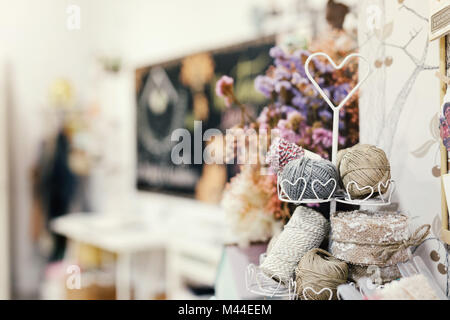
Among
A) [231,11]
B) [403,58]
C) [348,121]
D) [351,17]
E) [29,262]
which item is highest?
[231,11]

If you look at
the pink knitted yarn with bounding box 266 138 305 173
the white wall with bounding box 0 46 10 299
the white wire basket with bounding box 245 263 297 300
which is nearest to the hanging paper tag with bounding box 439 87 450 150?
the pink knitted yarn with bounding box 266 138 305 173

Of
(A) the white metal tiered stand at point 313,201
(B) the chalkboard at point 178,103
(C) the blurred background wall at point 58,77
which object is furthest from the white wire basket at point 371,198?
(C) the blurred background wall at point 58,77

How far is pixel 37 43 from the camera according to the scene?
10.3ft

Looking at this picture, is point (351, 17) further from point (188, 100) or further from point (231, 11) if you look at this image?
point (188, 100)

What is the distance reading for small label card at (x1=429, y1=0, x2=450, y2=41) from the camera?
768mm

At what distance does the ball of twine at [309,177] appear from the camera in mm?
797

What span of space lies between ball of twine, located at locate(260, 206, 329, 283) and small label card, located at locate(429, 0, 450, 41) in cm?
40

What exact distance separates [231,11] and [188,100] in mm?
554

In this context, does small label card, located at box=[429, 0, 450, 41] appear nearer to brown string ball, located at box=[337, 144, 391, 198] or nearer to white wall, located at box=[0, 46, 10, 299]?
brown string ball, located at box=[337, 144, 391, 198]

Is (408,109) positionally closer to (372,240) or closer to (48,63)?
(372,240)

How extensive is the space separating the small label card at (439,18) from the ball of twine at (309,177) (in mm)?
305

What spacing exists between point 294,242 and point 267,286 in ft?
0.35

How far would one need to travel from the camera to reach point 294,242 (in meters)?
0.85
